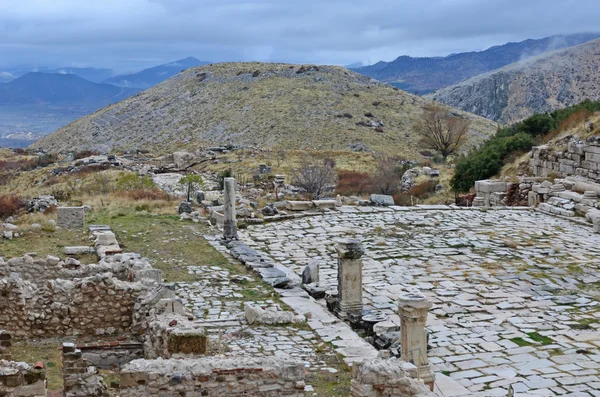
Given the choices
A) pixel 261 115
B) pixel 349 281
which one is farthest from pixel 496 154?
pixel 261 115

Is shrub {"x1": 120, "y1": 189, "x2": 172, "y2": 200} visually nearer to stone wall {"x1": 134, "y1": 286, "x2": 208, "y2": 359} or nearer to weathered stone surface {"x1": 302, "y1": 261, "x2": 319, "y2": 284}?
weathered stone surface {"x1": 302, "y1": 261, "x2": 319, "y2": 284}

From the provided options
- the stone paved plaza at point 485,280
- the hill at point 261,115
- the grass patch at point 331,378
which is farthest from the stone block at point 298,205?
the hill at point 261,115

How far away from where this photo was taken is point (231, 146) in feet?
181

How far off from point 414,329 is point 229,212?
9.61 metres

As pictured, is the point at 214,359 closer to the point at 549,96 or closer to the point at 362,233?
the point at 362,233

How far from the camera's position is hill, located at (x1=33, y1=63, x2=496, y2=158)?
62969mm

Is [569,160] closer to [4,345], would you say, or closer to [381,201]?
[381,201]

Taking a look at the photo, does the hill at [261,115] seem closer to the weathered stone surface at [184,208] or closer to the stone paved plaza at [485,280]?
the weathered stone surface at [184,208]

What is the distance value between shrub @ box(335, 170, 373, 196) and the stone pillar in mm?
22104

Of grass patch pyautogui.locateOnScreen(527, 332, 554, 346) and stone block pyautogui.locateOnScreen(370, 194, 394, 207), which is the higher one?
stone block pyautogui.locateOnScreen(370, 194, 394, 207)

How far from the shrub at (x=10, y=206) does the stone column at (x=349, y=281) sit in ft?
52.6

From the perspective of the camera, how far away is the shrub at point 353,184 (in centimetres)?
3281

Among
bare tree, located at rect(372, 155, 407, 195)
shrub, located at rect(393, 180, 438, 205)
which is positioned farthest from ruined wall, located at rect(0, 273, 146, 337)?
bare tree, located at rect(372, 155, 407, 195)

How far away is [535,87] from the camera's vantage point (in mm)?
105938
